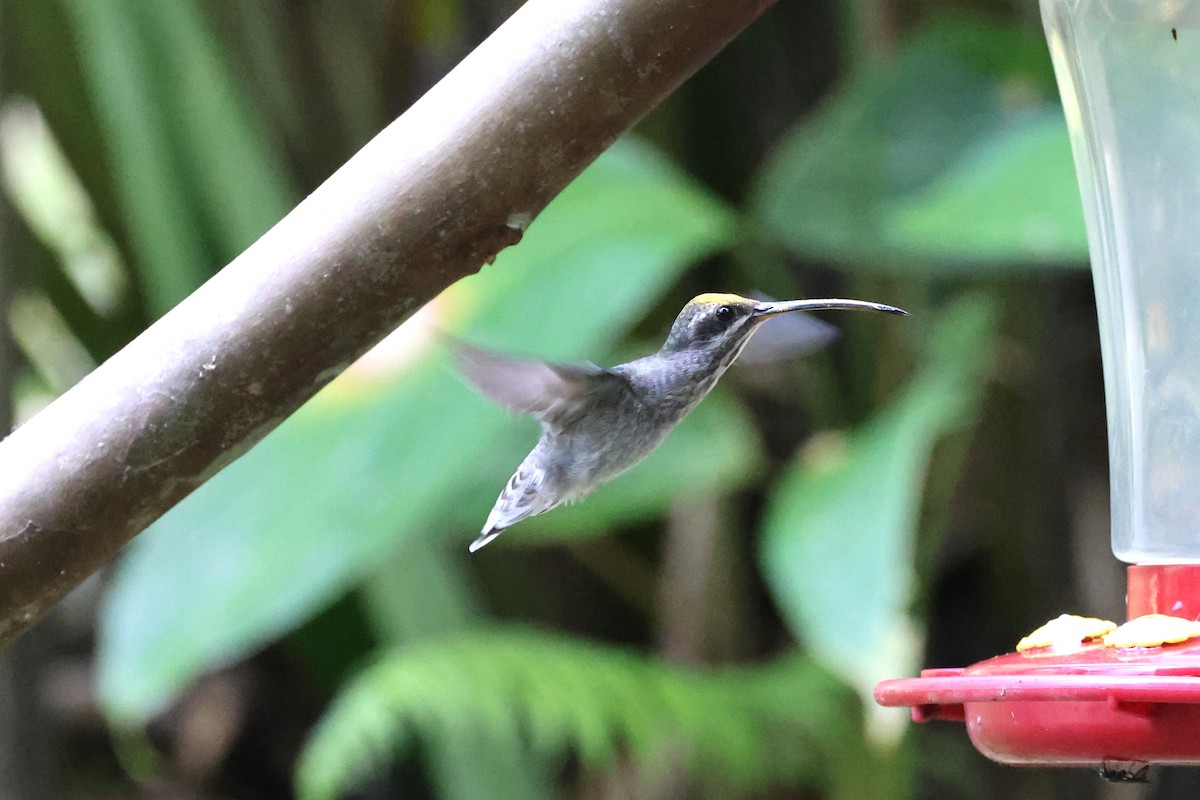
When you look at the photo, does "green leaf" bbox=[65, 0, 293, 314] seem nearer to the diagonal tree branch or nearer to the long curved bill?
the long curved bill

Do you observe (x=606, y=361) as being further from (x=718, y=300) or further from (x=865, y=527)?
(x=718, y=300)

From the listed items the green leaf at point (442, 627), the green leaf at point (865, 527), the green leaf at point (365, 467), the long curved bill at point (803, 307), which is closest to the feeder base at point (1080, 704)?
the long curved bill at point (803, 307)

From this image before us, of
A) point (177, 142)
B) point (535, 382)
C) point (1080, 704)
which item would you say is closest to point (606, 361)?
point (177, 142)

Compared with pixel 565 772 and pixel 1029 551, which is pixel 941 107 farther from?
pixel 565 772

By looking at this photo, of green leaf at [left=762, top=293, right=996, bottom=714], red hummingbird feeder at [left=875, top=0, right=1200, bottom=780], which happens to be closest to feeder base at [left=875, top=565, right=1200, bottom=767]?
red hummingbird feeder at [left=875, top=0, right=1200, bottom=780]

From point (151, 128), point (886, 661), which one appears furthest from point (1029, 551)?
point (151, 128)

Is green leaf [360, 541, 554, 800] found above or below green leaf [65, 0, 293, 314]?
below

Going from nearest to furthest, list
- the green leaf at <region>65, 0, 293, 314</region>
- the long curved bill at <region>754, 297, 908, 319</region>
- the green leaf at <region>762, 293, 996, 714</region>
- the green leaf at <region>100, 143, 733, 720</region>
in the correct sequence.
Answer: the long curved bill at <region>754, 297, 908, 319</region> → the green leaf at <region>762, 293, 996, 714</region> → the green leaf at <region>100, 143, 733, 720</region> → the green leaf at <region>65, 0, 293, 314</region>
